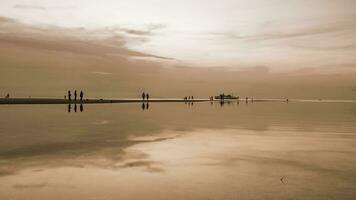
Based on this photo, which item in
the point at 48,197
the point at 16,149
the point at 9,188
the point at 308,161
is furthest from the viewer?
the point at 16,149

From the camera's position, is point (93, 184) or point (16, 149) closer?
point (93, 184)

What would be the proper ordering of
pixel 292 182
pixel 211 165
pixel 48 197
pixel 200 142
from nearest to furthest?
pixel 48 197
pixel 292 182
pixel 211 165
pixel 200 142

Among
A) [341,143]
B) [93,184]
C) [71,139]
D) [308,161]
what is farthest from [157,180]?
[341,143]

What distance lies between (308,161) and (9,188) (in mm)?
9381

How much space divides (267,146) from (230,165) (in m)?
5.09

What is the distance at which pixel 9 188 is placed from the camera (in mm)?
9062

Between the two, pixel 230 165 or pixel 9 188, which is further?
pixel 230 165

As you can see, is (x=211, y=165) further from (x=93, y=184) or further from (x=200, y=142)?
(x=200, y=142)

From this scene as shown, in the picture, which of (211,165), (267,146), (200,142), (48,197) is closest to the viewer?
(48,197)

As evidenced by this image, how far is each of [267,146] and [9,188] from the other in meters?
→ 11.2

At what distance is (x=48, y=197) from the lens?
834 centimetres

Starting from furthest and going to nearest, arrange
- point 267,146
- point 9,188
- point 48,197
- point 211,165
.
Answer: point 267,146 → point 211,165 → point 9,188 → point 48,197

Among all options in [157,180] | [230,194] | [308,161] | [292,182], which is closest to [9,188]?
[157,180]

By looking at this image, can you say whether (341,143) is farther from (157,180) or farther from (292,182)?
(157,180)
